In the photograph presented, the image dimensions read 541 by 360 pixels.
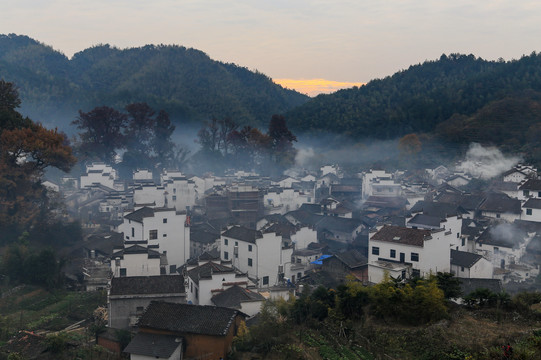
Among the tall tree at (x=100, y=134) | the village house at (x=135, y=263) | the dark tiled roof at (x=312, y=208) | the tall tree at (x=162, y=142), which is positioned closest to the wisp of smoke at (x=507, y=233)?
the dark tiled roof at (x=312, y=208)

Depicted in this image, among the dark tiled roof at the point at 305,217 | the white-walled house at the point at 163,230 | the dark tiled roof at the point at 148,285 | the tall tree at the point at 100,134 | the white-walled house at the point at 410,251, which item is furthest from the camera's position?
the tall tree at the point at 100,134

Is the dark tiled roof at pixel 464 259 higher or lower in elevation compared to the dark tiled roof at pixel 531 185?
lower

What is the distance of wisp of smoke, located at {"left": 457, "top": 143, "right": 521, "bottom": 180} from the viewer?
1398 inches

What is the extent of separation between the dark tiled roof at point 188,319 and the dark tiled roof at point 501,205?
649 inches

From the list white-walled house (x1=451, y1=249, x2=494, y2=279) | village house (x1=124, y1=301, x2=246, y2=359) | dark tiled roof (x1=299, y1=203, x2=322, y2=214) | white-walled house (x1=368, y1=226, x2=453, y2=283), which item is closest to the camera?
village house (x1=124, y1=301, x2=246, y2=359)

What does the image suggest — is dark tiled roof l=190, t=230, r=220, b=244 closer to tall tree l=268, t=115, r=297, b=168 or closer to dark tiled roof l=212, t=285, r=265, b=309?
dark tiled roof l=212, t=285, r=265, b=309

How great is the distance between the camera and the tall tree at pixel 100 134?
35.9m

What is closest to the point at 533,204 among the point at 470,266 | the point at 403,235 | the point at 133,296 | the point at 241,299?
the point at 470,266

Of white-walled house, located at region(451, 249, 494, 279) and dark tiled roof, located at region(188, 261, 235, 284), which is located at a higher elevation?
dark tiled roof, located at region(188, 261, 235, 284)

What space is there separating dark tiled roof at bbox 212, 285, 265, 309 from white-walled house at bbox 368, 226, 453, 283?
4.19 meters

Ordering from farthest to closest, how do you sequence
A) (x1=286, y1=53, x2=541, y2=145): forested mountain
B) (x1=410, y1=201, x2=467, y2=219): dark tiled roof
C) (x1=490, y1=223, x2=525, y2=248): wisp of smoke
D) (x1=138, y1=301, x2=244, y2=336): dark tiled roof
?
1. (x1=286, y1=53, x2=541, y2=145): forested mountain
2. (x1=410, y1=201, x2=467, y2=219): dark tiled roof
3. (x1=490, y1=223, x2=525, y2=248): wisp of smoke
4. (x1=138, y1=301, x2=244, y2=336): dark tiled roof

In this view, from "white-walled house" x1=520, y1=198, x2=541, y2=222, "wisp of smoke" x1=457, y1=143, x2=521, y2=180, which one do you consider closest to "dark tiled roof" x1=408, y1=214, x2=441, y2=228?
"white-walled house" x1=520, y1=198, x2=541, y2=222

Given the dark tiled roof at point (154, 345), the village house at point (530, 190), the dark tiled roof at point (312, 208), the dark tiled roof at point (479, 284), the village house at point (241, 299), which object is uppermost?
the village house at point (530, 190)

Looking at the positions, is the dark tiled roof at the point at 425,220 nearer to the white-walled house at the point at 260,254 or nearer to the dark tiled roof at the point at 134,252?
the white-walled house at the point at 260,254
